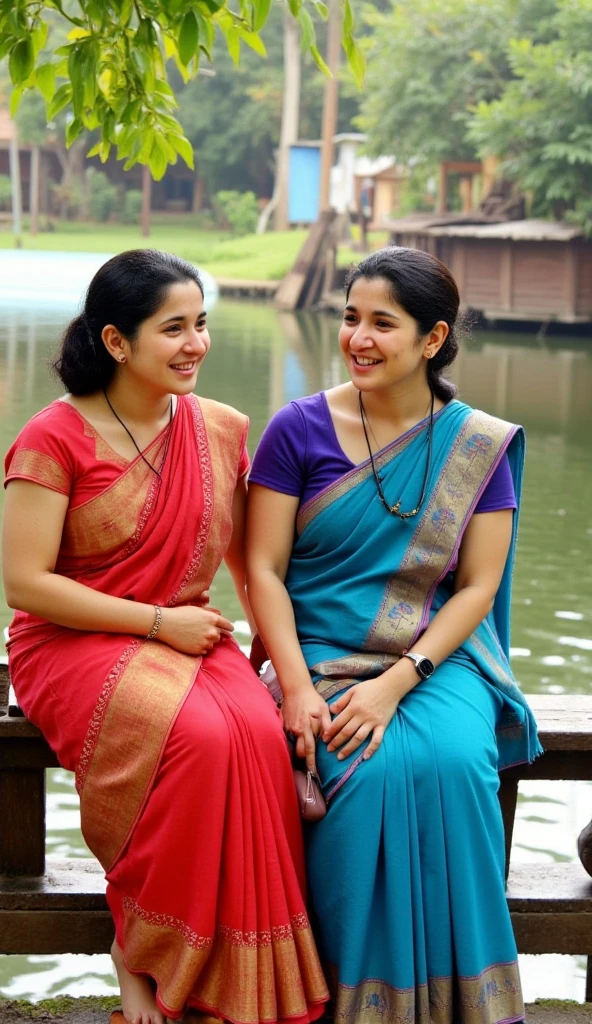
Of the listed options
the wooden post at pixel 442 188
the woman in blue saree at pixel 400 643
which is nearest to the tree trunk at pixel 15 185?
the wooden post at pixel 442 188

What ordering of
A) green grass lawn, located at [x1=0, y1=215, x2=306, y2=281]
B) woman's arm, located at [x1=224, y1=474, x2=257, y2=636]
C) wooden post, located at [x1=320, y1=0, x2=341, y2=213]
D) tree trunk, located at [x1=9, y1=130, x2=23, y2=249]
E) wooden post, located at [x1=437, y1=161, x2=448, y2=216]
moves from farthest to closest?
tree trunk, located at [x1=9, y1=130, x2=23, y2=249] < green grass lawn, located at [x1=0, y1=215, x2=306, y2=281] < wooden post, located at [x1=320, y1=0, x2=341, y2=213] < wooden post, located at [x1=437, y1=161, x2=448, y2=216] < woman's arm, located at [x1=224, y1=474, x2=257, y2=636]

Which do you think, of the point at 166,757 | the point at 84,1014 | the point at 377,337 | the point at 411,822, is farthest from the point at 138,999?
the point at 377,337

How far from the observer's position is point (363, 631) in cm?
247

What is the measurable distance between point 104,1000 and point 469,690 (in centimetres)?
92

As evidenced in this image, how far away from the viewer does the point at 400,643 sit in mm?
2471

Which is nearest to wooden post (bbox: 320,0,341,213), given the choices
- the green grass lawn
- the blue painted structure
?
the green grass lawn

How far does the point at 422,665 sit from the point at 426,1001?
577 mm

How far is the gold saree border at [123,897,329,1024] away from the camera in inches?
84.4

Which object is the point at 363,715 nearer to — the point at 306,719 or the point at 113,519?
the point at 306,719

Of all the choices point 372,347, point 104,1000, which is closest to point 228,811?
point 104,1000

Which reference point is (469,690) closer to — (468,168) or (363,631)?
(363,631)

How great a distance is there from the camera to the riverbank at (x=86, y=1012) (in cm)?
244

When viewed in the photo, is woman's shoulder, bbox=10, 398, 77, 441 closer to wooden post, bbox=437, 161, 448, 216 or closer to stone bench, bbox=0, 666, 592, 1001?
stone bench, bbox=0, 666, 592, 1001

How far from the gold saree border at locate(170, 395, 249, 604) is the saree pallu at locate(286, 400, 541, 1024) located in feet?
0.74
